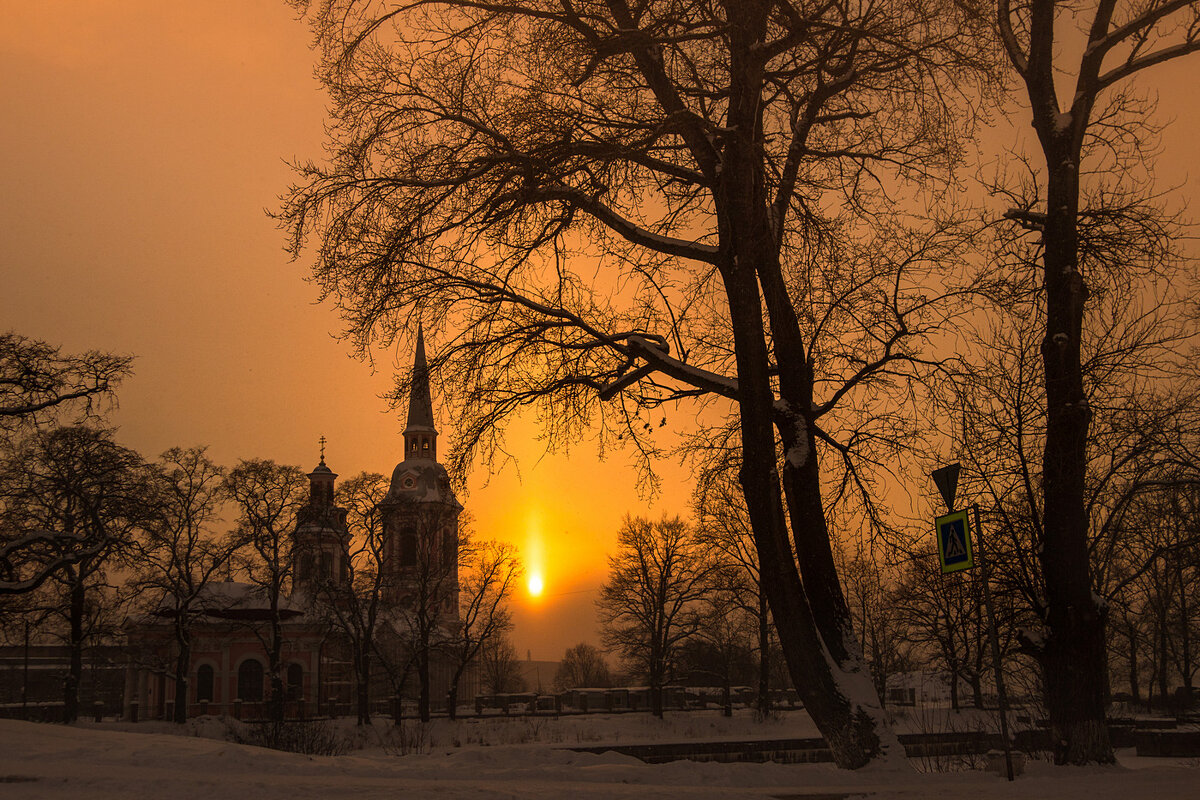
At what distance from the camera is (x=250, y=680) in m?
61.2

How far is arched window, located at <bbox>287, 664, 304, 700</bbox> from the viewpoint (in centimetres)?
6063

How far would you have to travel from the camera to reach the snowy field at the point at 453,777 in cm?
702

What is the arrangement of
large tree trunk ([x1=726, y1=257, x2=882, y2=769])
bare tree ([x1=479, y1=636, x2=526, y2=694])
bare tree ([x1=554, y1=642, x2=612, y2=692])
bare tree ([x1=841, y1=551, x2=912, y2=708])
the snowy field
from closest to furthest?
the snowy field
large tree trunk ([x1=726, y1=257, x2=882, y2=769])
bare tree ([x1=841, y1=551, x2=912, y2=708])
bare tree ([x1=479, y1=636, x2=526, y2=694])
bare tree ([x1=554, y1=642, x2=612, y2=692])

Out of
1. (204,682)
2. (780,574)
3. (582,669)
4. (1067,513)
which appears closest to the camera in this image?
(780,574)

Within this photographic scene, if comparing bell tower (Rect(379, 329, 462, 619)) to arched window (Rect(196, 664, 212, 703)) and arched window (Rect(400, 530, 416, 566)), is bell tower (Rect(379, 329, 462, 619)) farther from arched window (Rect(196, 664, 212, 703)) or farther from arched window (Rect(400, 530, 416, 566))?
arched window (Rect(196, 664, 212, 703))

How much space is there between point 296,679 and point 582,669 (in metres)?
73.5

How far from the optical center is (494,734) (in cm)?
3675

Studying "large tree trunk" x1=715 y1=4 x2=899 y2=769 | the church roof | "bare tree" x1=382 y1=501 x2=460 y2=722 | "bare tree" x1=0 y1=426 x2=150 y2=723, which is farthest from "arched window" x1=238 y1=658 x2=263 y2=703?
"large tree trunk" x1=715 y1=4 x2=899 y2=769

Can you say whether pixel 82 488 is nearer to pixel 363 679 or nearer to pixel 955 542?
pixel 955 542

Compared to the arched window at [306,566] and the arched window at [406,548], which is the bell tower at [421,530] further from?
the arched window at [306,566]

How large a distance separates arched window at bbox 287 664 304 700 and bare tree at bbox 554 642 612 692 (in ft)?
198

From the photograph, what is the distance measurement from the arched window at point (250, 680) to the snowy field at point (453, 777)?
54.9m

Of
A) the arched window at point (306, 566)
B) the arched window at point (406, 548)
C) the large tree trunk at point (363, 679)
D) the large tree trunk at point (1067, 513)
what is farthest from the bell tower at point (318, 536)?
the large tree trunk at point (1067, 513)

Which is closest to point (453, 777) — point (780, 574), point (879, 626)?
point (780, 574)
